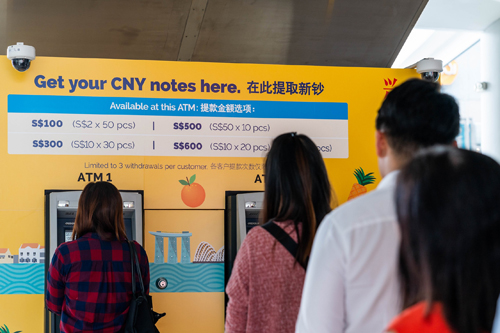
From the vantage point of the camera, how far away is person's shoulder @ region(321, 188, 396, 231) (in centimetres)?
98

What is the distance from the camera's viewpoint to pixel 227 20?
13.0 feet

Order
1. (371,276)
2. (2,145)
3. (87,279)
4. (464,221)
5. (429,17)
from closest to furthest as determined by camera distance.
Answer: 1. (464,221)
2. (371,276)
3. (87,279)
4. (2,145)
5. (429,17)

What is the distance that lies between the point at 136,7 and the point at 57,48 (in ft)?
2.43

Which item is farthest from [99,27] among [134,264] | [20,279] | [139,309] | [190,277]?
[139,309]

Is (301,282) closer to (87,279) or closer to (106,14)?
(87,279)

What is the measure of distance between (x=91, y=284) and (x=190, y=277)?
40.3 inches

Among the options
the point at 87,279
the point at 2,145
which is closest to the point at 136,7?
the point at 2,145

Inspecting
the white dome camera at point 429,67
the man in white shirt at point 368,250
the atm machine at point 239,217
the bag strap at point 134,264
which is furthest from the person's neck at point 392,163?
the white dome camera at point 429,67

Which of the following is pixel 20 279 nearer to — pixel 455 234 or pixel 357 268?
pixel 357 268

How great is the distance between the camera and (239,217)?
9.65 feet

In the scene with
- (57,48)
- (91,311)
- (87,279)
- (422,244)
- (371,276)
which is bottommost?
(91,311)

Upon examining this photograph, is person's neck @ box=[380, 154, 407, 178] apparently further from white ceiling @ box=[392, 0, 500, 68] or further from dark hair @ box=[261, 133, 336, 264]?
white ceiling @ box=[392, 0, 500, 68]

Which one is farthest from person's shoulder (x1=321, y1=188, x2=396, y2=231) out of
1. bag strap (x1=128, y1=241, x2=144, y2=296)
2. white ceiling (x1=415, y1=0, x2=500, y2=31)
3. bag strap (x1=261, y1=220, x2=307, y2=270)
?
white ceiling (x1=415, y1=0, x2=500, y2=31)

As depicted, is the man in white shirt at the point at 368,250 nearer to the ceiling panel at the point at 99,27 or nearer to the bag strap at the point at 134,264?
the bag strap at the point at 134,264
